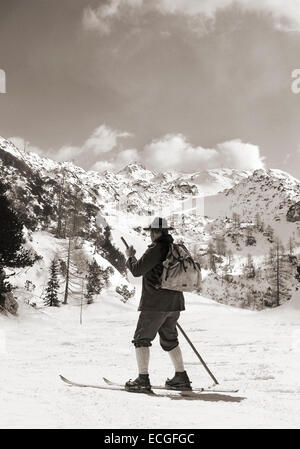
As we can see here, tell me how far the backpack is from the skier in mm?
86

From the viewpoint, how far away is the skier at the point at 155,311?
4.91 meters

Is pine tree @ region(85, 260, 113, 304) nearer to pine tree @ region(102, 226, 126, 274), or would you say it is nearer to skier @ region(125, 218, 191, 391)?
pine tree @ region(102, 226, 126, 274)

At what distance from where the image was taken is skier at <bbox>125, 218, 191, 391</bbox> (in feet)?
16.1

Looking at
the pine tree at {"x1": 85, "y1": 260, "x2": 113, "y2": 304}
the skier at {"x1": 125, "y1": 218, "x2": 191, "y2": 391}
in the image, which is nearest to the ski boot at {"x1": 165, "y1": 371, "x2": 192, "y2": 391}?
the skier at {"x1": 125, "y1": 218, "x2": 191, "y2": 391}

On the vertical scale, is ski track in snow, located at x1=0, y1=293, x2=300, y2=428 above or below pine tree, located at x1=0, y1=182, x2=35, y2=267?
below

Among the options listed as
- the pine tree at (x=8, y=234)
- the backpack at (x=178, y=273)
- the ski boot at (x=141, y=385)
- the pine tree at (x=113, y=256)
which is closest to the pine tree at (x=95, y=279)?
the pine tree at (x=113, y=256)

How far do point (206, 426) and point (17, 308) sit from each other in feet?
80.3

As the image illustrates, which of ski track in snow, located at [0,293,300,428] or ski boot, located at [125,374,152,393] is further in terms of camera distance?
ski boot, located at [125,374,152,393]

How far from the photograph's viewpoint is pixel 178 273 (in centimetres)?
495

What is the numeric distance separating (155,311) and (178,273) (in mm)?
534

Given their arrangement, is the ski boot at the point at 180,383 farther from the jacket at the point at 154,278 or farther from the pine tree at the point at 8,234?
the pine tree at the point at 8,234

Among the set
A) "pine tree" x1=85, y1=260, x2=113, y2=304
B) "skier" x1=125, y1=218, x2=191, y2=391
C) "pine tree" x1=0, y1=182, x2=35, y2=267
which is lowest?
A: "pine tree" x1=85, y1=260, x2=113, y2=304

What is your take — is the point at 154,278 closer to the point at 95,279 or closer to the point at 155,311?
the point at 155,311
